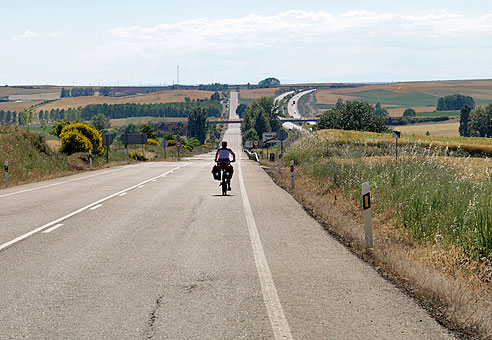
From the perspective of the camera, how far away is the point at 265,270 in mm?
7652

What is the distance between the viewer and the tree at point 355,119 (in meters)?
82.7

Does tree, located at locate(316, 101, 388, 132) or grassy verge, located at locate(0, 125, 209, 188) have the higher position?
tree, located at locate(316, 101, 388, 132)

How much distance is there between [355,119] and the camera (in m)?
83.7

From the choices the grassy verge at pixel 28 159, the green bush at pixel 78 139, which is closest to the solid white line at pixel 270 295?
the grassy verge at pixel 28 159

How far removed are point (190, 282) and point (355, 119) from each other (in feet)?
259

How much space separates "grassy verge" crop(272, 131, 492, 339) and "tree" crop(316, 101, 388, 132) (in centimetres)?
6649

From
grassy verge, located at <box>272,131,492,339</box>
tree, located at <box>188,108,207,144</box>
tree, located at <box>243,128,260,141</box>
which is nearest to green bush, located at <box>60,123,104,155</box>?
grassy verge, located at <box>272,131,492,339</box>

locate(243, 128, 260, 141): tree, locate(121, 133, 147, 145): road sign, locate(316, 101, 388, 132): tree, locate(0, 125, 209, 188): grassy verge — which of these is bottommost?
locate(243, 128, 260, 141): tree

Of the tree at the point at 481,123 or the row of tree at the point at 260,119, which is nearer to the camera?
the tree at the point at 481,123

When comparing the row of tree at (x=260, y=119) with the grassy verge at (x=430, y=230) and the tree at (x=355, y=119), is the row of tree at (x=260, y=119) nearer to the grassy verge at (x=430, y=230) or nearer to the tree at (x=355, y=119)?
the tree at (x=355, y=119)

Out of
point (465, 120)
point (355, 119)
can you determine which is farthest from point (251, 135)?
point (355, 119)

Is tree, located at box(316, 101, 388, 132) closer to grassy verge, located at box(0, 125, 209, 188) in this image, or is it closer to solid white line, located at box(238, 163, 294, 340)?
grassy verge, located at box(0, 125, 209, 188)

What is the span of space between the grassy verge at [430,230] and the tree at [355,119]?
66.5m

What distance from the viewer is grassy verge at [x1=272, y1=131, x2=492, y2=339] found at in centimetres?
639
